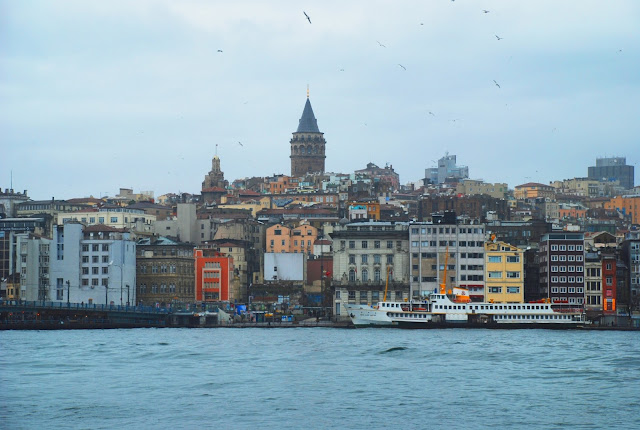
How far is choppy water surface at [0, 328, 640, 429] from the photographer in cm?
5031

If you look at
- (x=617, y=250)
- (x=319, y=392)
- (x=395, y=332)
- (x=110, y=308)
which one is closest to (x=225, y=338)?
(x=395, y=332)

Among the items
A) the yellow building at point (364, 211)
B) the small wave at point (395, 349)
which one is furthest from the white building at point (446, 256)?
the small wave at point (395, 349)

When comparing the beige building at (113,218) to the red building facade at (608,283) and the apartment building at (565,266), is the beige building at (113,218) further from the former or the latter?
the red building facade at (608,283)

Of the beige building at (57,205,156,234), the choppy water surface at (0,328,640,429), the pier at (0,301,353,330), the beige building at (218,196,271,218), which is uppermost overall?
the beige building at (218,196,271,218)

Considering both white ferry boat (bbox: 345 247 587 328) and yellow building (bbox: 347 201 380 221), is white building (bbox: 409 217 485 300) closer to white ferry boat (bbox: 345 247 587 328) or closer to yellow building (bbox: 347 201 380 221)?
white ferry boat (bbox: 345 247 587 328)

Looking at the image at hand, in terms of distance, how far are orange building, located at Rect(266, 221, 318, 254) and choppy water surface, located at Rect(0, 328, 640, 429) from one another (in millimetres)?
56744

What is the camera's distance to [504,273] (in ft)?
398

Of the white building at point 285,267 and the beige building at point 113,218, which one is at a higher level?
the beige building at point 113,218

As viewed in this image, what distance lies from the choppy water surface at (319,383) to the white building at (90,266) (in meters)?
35.3

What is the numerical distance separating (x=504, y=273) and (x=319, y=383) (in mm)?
62674

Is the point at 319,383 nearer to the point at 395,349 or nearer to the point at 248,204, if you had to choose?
the point at 395,349

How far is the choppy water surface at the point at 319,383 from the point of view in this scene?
5031 centimetres

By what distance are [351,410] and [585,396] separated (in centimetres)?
1142

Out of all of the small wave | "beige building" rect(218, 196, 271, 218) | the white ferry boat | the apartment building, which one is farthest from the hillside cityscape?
the small wave
